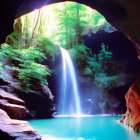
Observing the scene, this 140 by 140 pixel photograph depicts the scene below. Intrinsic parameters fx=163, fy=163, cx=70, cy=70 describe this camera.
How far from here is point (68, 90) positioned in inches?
573

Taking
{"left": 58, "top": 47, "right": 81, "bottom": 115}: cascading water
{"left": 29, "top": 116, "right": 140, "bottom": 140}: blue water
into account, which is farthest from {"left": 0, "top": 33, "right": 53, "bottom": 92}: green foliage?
{"left": 58, "top": 47, "right": 81, "bottom": 115}: cascading water

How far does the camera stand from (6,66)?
9086 mm

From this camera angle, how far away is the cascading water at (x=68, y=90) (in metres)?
14.1

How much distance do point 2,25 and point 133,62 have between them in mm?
12319

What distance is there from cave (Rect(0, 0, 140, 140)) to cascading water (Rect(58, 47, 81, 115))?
86 mm

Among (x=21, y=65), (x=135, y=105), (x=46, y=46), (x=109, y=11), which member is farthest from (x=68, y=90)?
(x=109, y=11)

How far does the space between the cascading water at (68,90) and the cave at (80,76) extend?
0.09m

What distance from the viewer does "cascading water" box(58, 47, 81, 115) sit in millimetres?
14070

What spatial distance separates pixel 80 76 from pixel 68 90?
1.64 meters

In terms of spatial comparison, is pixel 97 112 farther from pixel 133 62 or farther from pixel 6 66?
pixel 6 66

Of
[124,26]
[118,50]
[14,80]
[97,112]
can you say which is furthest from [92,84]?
[124,26]

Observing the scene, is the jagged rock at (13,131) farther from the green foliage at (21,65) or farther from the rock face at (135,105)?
the green foliage at (21,65)

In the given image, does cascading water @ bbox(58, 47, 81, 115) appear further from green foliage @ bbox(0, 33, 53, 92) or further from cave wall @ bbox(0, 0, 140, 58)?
cave wall @ bbox(0, 0, 140, 58)

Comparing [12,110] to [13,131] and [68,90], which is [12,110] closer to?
[13,131]
